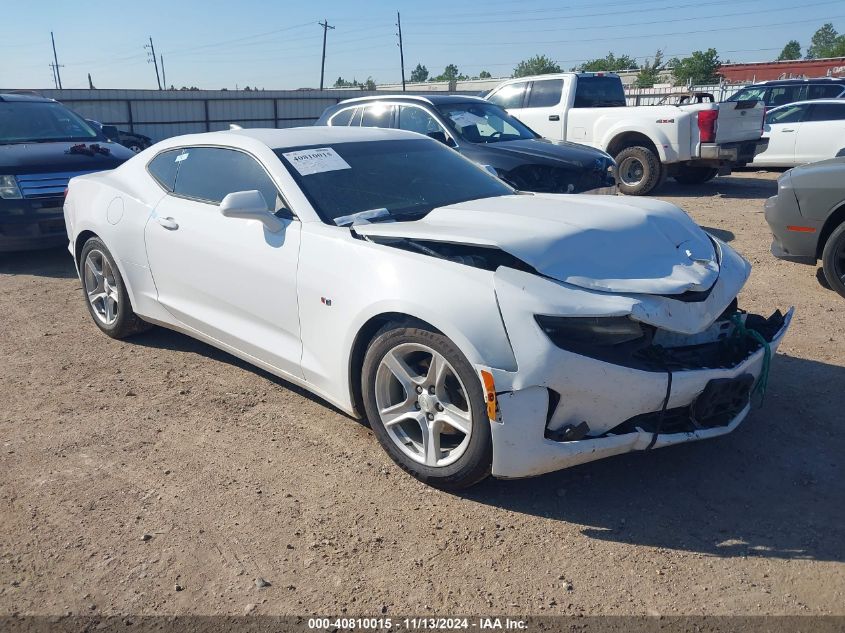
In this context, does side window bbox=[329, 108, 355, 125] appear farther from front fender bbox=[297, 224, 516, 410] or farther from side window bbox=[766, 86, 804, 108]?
side window bbox=[766, 86, 804, 108]

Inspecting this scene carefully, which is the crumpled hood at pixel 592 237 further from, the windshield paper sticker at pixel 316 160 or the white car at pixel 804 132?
the white car at pixel 804 132

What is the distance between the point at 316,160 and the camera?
4.26 m

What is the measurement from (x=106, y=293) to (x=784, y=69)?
171 ft

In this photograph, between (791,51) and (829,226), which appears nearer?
(829,226)

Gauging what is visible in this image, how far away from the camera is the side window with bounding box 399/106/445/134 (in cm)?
903

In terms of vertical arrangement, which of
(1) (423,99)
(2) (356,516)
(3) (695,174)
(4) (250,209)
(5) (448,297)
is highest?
(1) (423,99)

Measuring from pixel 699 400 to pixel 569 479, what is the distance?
70cm

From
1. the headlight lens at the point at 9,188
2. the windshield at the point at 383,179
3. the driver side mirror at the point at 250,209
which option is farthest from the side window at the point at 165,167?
the headlight lens at the point at 9,188

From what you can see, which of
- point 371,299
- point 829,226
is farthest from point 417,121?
point 371,299

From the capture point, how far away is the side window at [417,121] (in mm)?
9031

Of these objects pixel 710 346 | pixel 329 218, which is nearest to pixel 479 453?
pixel 710 346

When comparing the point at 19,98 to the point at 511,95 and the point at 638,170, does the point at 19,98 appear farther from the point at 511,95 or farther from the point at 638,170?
the point at 638,170

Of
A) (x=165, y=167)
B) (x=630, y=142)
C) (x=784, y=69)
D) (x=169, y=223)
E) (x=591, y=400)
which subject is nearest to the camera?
(x=591, y=400)

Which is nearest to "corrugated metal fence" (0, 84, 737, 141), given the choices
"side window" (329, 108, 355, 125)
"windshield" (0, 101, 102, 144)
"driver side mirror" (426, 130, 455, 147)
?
"windshield" (0, 101, 102, 144)
